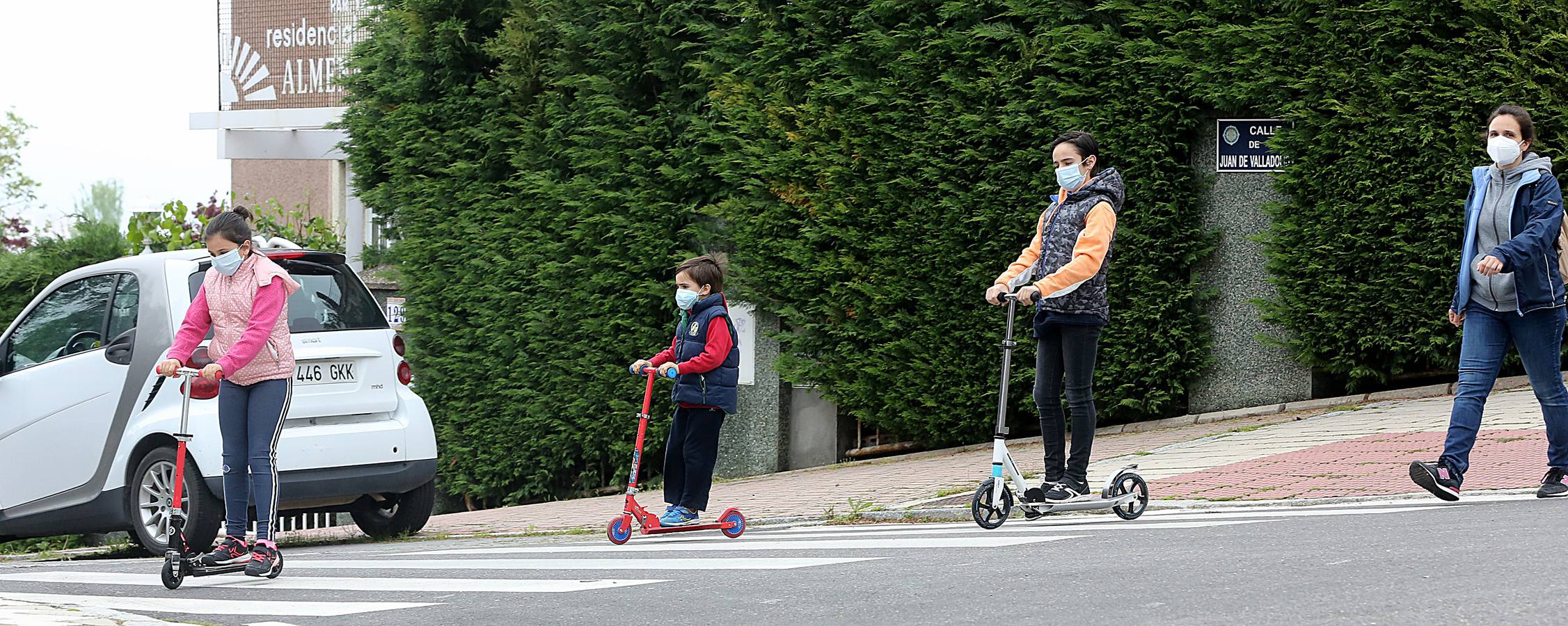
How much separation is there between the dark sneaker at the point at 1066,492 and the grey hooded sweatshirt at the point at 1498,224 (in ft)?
6.86

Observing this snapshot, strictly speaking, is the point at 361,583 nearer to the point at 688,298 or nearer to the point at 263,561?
the point at 263,561

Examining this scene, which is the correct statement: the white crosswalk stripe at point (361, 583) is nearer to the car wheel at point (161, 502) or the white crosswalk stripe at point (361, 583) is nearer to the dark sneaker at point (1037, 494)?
the car wheel at point (161, 502)

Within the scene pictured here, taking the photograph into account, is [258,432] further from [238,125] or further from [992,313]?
[238,125]

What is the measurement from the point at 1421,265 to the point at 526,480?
8579 mm

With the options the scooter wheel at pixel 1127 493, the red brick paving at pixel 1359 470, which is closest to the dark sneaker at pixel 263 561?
the scooter wheel at pixel 1127 493

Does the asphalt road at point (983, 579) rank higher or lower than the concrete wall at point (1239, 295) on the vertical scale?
lower

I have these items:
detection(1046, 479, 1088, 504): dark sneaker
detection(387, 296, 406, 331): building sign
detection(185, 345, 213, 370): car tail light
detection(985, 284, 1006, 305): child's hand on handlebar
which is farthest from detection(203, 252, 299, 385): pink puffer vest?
detection(387, 296, 406, 331): building sign

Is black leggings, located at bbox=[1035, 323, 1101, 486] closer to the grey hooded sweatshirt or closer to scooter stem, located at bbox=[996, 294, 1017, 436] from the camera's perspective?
scooter stem, located at bbox=[996, 294, 1017, 436]

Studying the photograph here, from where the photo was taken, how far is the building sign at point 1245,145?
1218cm

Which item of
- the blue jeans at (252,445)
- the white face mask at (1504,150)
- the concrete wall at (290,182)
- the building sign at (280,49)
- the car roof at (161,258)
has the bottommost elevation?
the blue jeans at (252,445)

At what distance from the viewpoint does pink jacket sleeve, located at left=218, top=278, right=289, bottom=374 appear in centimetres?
709

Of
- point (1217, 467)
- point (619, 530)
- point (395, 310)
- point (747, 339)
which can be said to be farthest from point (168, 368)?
point (395, 310)

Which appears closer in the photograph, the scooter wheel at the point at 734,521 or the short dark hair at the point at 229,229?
the short dark hair at the point at 229,229

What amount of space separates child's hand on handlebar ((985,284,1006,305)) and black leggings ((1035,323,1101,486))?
369 mm
